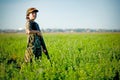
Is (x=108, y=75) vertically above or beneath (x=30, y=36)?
beneath

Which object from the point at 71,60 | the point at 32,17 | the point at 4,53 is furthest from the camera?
the point at 4,53

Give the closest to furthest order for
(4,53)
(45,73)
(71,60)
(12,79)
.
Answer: (12,79) → (45,73) → (71,60) → (4,53)

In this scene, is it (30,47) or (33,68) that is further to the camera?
(30,47)

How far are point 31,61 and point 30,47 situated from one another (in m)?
0.22

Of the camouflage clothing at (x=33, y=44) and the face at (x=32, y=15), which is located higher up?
the face at (x=32, y=15)

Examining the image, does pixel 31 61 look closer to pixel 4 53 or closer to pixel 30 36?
pixel 30 36

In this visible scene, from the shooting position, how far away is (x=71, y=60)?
4.62 m

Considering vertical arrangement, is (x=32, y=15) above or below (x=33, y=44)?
above

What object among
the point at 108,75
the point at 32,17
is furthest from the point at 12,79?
the point at 108,75

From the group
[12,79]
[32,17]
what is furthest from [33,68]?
[32,17]

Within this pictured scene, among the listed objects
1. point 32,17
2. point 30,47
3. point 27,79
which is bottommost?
point 27,79

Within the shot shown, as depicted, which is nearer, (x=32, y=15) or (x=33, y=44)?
(x=32, y=15)

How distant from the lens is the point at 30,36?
4.16 m

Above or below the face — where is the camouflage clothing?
below
